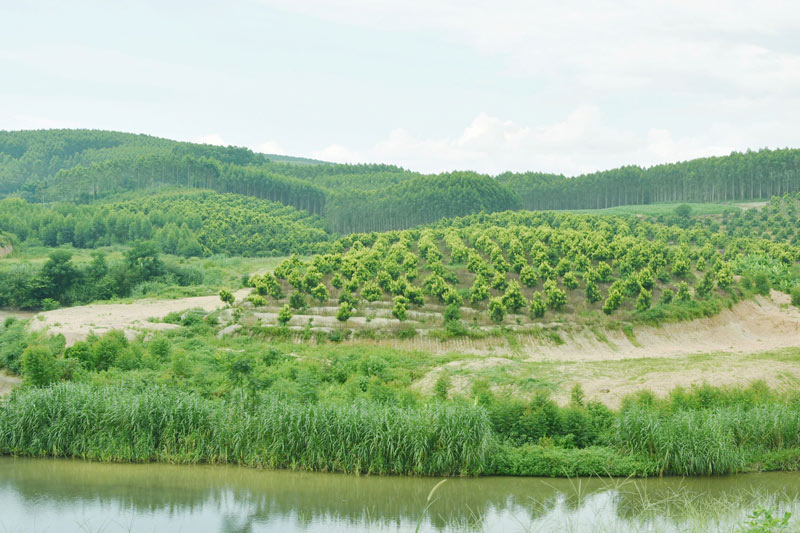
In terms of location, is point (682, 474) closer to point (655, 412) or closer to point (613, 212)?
point (655, 412)

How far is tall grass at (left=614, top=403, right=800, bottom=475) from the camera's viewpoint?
2508cm

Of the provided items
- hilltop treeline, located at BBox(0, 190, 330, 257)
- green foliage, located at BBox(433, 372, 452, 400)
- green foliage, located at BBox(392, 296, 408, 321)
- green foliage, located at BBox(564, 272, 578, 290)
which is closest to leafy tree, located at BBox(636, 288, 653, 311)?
green foliage, located at BBox(564, 272, 578, 290)

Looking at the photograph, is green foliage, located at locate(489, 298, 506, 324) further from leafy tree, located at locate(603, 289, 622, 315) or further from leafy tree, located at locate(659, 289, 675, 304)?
leafy tree, located at locate(659, 289, 675, 304)

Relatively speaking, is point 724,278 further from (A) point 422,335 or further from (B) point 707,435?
(B) point 707,435

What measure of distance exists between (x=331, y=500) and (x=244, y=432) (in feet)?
18.1

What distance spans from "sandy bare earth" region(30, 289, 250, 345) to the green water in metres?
19.6

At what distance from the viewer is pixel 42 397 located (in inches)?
1113

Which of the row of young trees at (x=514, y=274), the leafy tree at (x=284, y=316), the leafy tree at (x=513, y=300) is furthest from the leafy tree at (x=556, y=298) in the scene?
the leafy tree at (x=284, y=316)

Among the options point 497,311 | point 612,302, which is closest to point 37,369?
point 497,311

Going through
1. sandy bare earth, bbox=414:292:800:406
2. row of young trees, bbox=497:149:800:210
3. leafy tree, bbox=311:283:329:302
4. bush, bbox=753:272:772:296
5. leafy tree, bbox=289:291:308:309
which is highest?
row of young trees, bbox=497:149:800:210

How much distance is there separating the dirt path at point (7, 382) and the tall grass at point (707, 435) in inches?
1133

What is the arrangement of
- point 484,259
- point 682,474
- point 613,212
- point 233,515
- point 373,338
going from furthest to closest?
point 613,212, point 484,259, point 373,338, point 682,474, point 233,515

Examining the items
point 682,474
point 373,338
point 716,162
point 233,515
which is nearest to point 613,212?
point 716,162

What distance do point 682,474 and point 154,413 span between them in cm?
1898
